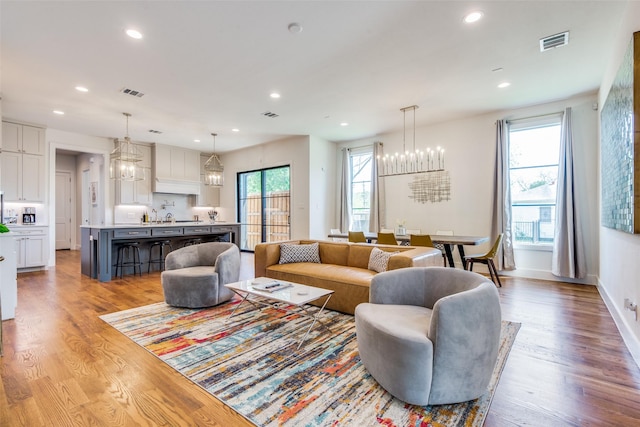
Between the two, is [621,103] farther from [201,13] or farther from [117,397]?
[117,397]

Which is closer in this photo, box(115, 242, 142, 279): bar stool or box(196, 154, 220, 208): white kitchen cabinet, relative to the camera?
box(115, 242, 142, 279): bar stool

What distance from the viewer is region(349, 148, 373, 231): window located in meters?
7.58

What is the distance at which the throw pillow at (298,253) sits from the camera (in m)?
4.29

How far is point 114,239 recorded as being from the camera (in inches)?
207

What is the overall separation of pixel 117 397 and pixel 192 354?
61 cm

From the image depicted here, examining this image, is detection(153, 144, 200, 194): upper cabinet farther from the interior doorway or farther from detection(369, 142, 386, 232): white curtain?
detection(369, 142, 386, 232): white curtain

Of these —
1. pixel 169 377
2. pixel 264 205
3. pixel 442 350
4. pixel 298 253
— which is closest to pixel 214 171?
pixel 264 205

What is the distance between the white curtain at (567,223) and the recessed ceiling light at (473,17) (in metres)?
3.26

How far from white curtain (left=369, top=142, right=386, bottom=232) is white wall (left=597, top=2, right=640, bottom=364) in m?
3.85

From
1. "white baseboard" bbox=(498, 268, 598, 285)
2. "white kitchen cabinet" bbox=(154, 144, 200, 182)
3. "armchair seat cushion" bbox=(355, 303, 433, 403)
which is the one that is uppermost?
"white kitchen cabinet" bbox=(154, 144, 200, 182)

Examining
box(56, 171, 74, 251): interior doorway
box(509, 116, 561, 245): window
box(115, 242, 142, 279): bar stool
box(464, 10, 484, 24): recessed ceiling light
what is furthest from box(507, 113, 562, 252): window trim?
box(56, 171, 74, 251): interior doorway

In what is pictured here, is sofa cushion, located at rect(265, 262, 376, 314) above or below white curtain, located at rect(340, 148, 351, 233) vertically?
below

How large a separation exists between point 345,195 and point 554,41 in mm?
4991

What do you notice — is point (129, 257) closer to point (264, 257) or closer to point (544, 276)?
point (264, 257)
